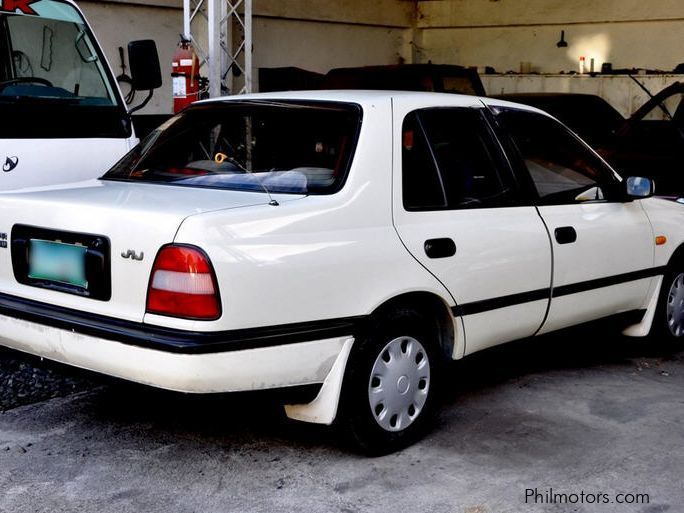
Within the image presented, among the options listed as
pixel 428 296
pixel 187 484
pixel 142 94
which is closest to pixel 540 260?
pixel 428 296

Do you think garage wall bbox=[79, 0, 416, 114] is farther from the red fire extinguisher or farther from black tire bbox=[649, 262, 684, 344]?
black tire bbox=[649, 262, 684, 344]

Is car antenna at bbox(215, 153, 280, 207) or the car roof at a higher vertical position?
the car roof

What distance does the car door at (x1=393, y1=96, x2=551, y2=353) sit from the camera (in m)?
4.34

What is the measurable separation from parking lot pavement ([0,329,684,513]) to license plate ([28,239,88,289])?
0.47 m

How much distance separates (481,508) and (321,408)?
2.37 feet

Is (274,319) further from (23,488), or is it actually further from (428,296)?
(23,488)

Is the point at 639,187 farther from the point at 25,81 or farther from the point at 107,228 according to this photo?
the point at 25,81

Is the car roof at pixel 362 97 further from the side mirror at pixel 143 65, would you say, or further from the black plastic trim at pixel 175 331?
the side mirror at pixel 143 65

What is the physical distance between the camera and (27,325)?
4.07 metres

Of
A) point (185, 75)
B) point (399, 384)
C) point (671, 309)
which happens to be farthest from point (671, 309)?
point (185, 75)

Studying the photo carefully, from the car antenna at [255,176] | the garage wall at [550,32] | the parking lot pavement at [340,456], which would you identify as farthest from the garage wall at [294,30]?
the parking lot pavement at [340,456]

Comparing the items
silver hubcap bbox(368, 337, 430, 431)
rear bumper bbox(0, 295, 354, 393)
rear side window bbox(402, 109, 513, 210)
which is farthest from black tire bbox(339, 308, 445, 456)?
rear side window bbox(402, 109, 513, 210)

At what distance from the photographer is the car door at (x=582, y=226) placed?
503 cm

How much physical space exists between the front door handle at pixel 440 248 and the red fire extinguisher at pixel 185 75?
21.4 ft
